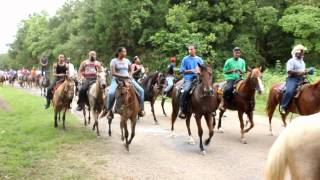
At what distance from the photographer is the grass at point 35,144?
9383mm

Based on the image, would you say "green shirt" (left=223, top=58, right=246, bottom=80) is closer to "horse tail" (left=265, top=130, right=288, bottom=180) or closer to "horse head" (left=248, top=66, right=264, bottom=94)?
"horse head" (left=248, top=66, right=264, bottom=94)

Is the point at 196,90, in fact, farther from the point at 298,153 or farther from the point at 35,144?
the point at 298,153

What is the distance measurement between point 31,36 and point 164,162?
7586 cm

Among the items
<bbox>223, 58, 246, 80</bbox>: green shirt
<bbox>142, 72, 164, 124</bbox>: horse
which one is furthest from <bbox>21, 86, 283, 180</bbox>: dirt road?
<bbox>142, 72, 164, 124</bbox>: horse

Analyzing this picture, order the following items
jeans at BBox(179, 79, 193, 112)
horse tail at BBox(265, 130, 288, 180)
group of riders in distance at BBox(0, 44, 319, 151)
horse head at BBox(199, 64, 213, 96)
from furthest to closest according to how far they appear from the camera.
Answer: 1. jeans at BBox(179, 79, 193, 112)
2. group of riders in distance at BBox(0, 44, 319, 151)
3. horse head at BBox(199, 64, 213, 96)
4. horse tail at BBox(265, 130, 288, 180)

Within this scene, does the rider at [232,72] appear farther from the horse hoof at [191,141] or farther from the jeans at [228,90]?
the horse hoof at [191,141]

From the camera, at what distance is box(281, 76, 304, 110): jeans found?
1188 cm

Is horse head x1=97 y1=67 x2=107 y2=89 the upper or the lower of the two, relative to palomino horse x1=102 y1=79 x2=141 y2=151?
upper

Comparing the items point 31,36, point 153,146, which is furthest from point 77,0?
point 153,146

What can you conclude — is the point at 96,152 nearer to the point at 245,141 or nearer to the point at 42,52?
the point at 245,141

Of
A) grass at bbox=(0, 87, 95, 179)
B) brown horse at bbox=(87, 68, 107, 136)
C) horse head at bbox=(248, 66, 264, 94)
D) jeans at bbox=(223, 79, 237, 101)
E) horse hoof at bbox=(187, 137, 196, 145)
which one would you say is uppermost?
horse head at bbox=(248, 66, 264, 94)

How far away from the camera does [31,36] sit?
81875 mm

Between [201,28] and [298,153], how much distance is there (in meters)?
33.0

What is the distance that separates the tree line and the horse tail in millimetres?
27567
